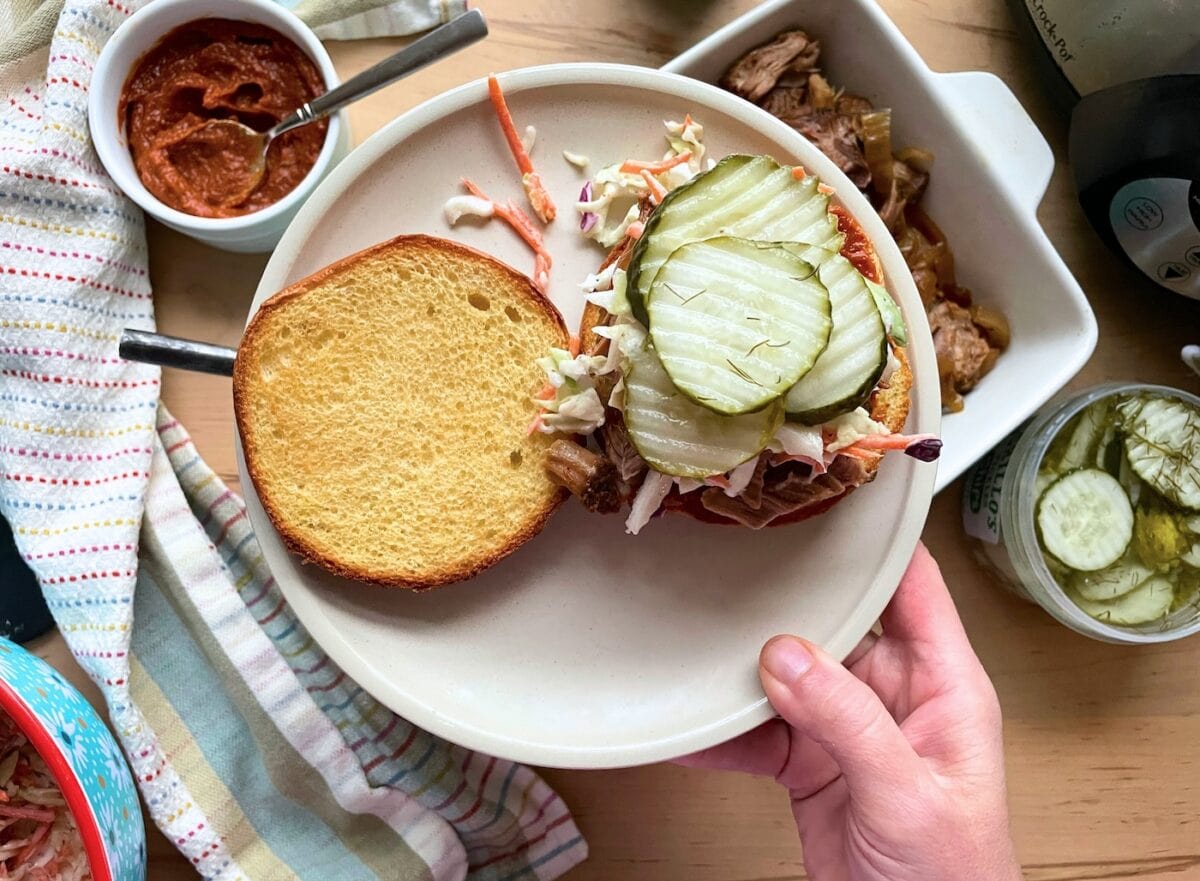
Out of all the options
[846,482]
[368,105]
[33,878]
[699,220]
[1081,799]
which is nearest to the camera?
[699,220]

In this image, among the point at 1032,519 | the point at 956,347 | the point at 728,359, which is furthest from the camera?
the point at 956,347

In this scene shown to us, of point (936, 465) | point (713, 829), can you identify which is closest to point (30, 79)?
point (936, 465)

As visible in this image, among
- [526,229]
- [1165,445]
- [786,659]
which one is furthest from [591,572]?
[1165,445]

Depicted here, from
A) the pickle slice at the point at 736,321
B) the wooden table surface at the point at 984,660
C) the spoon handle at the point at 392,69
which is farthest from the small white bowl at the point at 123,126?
the pickle slice at the point at 736,321

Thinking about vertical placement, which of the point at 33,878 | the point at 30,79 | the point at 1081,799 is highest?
the point at 30,79

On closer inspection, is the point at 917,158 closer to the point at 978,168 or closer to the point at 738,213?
the point at 978,168

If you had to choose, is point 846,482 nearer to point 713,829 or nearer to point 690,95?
point 690,95

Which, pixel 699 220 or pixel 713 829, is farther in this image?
pixel 713 829
